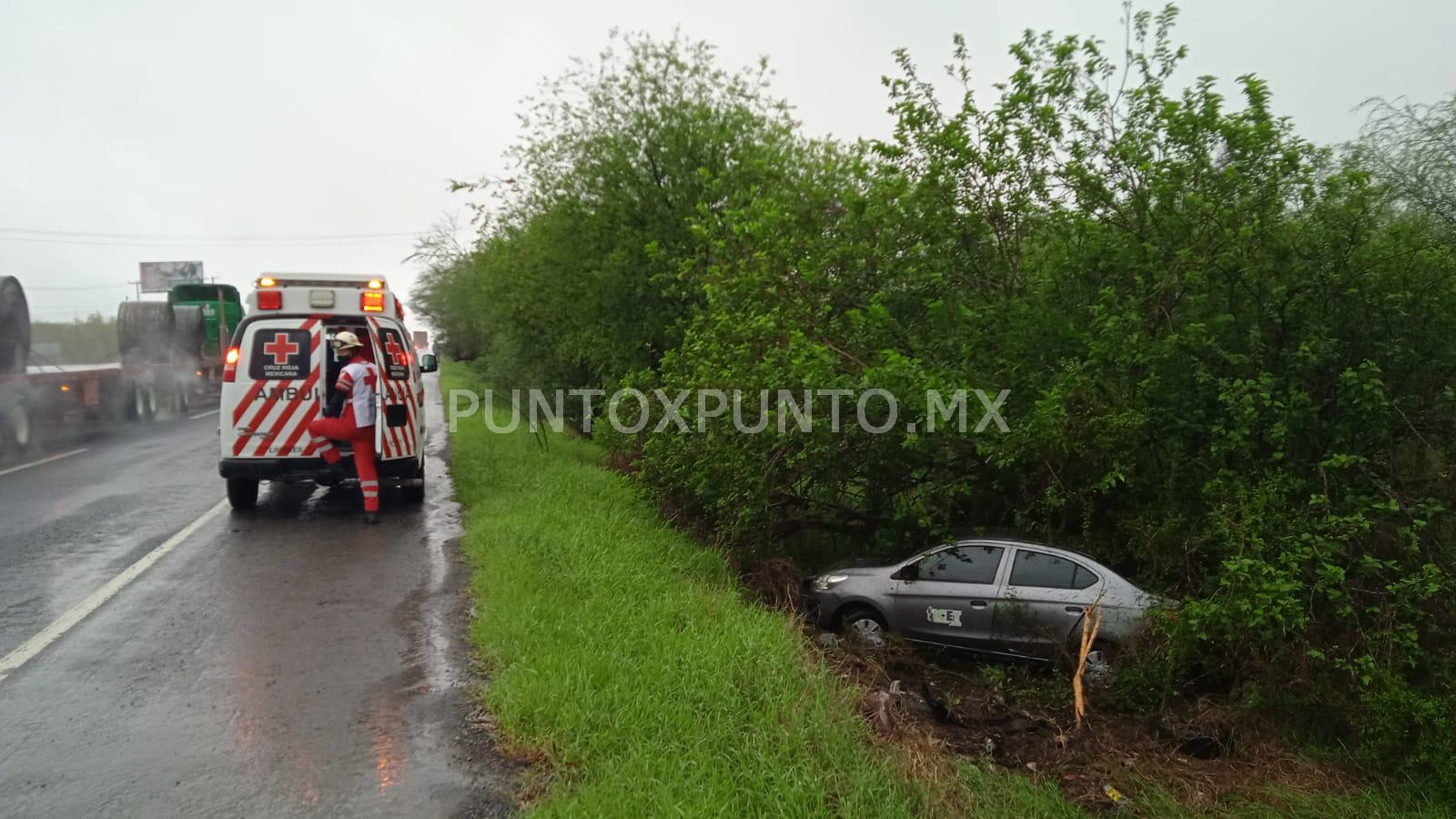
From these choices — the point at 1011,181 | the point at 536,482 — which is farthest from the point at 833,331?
the point at 536,482

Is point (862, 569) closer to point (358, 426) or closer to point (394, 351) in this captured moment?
point (358, 426)

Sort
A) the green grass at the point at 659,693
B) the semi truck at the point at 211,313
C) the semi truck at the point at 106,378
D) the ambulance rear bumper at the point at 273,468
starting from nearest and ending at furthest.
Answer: the green grass at the point at 659,693 → the ambulance rear bumper at the point at 273,468 → the semi truck at the point at 106,378 → the semi truck at the point at 211,313

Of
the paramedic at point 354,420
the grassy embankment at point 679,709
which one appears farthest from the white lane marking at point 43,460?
the grassy embankment at point 679,709

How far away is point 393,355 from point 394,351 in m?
0.07

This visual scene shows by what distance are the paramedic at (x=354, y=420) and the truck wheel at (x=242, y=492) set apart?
110 centimetres

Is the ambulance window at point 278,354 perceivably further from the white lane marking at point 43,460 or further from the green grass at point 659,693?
the white lane marking at point 43,460

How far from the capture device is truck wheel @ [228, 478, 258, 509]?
10617mm

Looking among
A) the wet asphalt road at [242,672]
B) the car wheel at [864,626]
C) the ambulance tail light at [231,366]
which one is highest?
the ambulance tail light at [231,366]

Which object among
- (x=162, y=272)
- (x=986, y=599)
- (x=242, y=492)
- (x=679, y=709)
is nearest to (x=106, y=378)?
(x=242, y=492)

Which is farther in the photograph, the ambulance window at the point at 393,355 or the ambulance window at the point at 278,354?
the ambulance window at the point at 393,355

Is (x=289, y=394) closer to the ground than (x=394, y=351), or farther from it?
closer to the ground

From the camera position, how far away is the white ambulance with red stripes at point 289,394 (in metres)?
9.98

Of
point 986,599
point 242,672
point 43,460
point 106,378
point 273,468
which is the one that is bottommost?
point 986,599

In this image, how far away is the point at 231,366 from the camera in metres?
10.0
